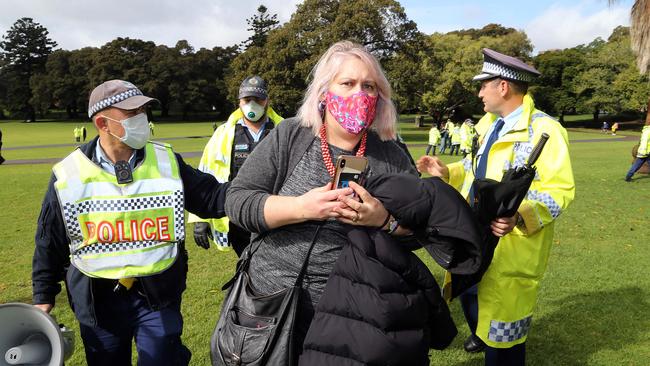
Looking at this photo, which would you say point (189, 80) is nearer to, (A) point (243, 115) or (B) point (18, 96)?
(B) point (18, 96)

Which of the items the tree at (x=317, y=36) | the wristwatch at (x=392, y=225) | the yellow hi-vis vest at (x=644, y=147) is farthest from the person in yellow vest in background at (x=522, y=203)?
the tree at (x=317, y=36)


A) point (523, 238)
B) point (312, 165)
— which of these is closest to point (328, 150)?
point (312, 165)

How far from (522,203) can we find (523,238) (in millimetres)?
319

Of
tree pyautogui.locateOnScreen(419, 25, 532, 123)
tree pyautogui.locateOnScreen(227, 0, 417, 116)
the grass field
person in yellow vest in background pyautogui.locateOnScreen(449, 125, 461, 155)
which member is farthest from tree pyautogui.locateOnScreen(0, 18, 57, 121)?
the grass field

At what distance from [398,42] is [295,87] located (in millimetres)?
9755

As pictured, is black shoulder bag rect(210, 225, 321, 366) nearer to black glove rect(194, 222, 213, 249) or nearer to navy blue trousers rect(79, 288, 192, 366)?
navy blue trousers rect(79, 288, 192, 366)

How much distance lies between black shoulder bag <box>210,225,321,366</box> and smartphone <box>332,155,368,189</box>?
9.9 inches

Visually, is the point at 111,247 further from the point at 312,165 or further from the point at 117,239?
the point at 312,165

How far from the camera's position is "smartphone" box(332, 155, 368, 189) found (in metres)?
1.84

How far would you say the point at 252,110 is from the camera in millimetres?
5227

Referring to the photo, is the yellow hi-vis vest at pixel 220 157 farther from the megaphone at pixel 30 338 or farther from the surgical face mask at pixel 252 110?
the megaphone at pixel 30 338

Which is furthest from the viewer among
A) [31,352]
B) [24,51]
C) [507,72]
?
[24,51]

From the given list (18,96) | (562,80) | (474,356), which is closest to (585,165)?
(474,356)

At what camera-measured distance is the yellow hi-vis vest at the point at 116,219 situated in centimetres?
262
